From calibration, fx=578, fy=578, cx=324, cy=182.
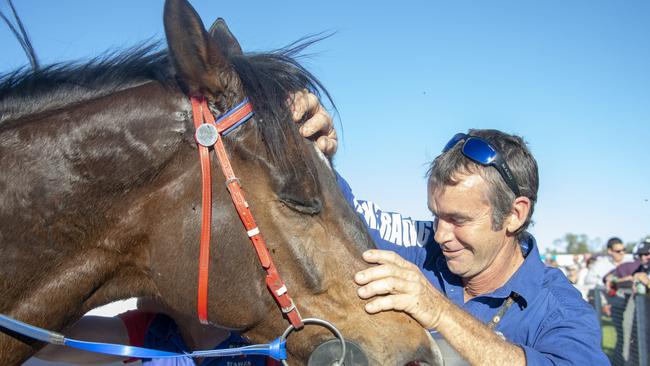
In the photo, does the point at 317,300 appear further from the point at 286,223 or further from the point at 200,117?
the point at 200,117

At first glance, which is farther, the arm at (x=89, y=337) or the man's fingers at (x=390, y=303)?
the arm at (x=89, y=337)

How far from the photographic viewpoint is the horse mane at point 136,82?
212 cm

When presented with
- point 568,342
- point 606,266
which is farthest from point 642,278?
point 568,342

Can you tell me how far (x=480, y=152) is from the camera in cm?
276

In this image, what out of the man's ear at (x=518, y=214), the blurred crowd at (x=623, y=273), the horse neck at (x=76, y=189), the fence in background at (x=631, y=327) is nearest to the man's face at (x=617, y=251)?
the blurred crowd at (x=623, y=273)

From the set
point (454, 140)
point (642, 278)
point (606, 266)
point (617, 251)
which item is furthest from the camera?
point (606, 266)

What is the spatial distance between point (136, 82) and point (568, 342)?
201cm

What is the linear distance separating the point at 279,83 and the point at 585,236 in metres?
94.2

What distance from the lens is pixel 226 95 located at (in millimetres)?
2135

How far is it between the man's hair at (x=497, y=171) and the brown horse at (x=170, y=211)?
864 millimetres

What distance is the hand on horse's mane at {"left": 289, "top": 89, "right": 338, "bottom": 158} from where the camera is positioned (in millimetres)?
2246

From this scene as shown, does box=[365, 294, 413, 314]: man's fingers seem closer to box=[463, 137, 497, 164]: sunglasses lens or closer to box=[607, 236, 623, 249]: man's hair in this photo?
box=[463, 137, 497, 164]: sunglasses lens

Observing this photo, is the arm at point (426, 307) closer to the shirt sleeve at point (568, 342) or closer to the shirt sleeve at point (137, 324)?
the shirt sleeve at point (568, 342)

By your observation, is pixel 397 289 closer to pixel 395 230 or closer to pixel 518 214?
pixel 518 214
